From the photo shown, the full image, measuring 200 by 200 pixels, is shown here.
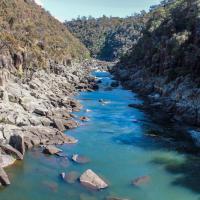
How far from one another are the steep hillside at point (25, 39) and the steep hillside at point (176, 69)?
23.7 m

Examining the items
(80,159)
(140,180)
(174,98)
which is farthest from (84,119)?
(140,180)

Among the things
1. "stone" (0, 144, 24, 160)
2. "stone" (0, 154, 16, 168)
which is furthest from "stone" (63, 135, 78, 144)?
"stone" (0, 154, 16, 168)

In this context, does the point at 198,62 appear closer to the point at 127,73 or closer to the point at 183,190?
the point at 183,190

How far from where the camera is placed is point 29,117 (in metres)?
50.6

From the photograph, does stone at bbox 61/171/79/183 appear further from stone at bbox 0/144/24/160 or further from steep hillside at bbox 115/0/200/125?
steep hillside at bbox 115/0/200/125

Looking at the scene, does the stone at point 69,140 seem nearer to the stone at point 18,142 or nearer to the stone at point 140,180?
the stone at point 18,142

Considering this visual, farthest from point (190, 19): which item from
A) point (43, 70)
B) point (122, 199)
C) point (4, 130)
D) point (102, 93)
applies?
point (122, 199)

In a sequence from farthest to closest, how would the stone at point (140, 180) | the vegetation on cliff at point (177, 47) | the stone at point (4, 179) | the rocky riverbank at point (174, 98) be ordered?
1. the vegetation on cliff at point (177, 47)
2. the rocky riverbank at point (174, 98)
3. the stone at point (140, 180)
4. the stone at point (4, 179)

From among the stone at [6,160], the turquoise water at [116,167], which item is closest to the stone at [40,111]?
the turquoise water at [116,167]

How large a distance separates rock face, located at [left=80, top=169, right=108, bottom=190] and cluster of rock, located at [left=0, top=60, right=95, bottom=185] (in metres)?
6.35

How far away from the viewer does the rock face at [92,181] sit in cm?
3447

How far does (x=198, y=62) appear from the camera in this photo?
69.8 meters

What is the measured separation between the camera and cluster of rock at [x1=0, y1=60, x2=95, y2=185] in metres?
41.4

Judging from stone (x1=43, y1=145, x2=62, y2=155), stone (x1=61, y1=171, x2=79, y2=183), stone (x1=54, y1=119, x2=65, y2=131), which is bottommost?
stone (x1=61, y1=171, x2=79, y2=183)
